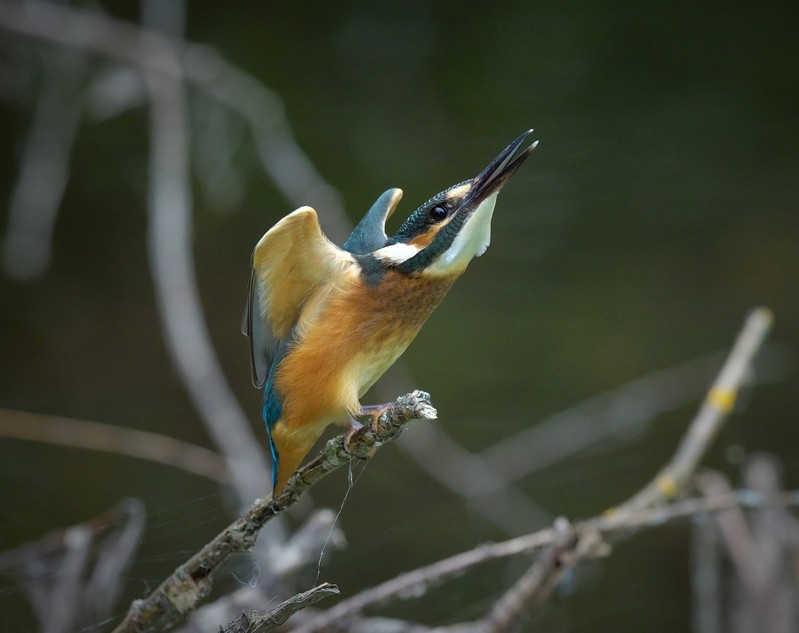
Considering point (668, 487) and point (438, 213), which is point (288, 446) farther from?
point (668, 487)

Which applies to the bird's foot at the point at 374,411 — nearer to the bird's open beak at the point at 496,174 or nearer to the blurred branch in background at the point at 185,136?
the bird's open beak at the point at 496,174

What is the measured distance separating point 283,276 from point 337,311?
5cm

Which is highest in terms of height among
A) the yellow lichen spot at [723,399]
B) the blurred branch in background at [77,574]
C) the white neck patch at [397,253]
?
the white neck patch at [397,253]

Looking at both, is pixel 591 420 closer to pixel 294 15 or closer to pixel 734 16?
pixel 734 16

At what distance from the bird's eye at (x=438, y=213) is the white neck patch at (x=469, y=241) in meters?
0.03

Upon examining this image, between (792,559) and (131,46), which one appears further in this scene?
(131,46)

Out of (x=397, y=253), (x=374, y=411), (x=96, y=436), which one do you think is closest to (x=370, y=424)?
(x=374, y=411)

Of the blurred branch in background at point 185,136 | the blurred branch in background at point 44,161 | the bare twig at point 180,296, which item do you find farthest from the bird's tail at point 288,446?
the blurred branch in background at point 44,161

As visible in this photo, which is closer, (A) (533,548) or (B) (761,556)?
(A) (533,548)

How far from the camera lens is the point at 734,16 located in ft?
6.14

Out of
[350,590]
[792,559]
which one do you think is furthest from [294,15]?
[792,559]

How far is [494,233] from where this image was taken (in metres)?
1.85

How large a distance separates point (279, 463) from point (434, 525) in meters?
1.19

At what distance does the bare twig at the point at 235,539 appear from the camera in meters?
0.58
